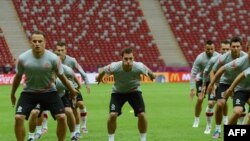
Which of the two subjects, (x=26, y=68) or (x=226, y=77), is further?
(x=226, y=77)

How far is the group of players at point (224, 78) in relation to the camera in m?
14.4

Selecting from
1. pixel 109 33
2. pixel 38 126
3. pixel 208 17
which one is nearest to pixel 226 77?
pixel 38 126

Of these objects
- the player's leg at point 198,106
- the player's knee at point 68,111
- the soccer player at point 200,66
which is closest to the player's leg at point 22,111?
the player's knee at point 68,111

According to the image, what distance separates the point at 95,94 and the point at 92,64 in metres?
17.2

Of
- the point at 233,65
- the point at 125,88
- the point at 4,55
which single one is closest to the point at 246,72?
the point at 233,65

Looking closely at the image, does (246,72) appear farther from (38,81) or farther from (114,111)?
(38,81)

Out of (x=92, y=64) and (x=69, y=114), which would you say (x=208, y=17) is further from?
(x=69, y=114)

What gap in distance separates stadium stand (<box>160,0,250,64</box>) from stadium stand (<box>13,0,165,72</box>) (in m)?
2.97

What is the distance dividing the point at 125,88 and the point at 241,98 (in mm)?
2666

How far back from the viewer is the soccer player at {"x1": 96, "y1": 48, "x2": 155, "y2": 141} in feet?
50.7

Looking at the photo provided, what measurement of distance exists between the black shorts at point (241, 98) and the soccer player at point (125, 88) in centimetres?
197

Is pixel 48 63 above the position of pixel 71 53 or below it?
above

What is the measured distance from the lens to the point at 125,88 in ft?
51.5

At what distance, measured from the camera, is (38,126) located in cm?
1769
